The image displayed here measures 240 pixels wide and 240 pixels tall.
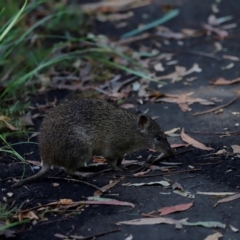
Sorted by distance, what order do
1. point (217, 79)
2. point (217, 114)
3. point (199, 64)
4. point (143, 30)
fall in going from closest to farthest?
point (217, 114) → point (217, 79) → point (199, 64) → point (143, 30)

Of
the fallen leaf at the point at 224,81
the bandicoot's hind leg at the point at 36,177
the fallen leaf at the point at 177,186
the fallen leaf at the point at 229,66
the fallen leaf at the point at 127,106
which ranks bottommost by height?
the fallen leaf at the point at 229,66

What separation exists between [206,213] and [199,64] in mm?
4421

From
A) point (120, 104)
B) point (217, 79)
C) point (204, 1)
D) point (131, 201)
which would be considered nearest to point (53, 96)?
point (120, 104)

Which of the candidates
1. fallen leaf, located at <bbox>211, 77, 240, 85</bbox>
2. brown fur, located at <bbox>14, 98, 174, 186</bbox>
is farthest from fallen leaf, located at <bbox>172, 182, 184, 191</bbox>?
fallen leaf, located at <bbox>211, 77, 240, 85</bbox>

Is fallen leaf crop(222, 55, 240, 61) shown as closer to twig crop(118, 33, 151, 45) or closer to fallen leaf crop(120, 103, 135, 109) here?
twig crop(118, 33, 151, 45)

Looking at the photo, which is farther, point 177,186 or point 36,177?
point 36,177

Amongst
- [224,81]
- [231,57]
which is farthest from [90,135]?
[231,57]

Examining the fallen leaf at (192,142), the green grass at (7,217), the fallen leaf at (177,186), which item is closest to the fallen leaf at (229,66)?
the fallen leaf at (192,142)

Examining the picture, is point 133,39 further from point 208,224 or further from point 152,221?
point 208,224

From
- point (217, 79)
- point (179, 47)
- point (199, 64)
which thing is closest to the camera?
point (217, 79)

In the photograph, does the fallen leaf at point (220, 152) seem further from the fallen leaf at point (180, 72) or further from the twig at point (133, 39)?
the twig at point (133, 39)

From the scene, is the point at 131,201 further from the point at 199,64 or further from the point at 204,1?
the point at 204,1

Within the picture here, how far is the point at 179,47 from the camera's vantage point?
10.8 metres

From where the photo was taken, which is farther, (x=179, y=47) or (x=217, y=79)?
(x=179, y=47)
